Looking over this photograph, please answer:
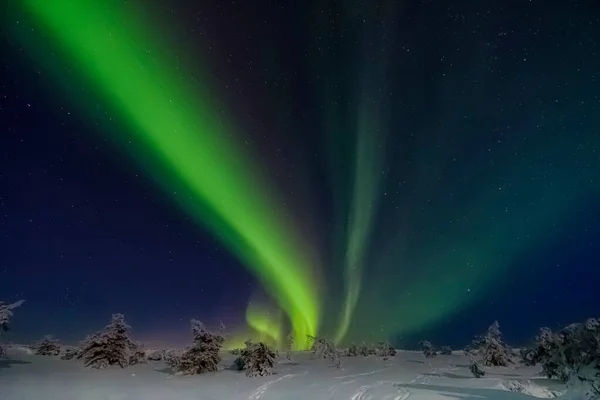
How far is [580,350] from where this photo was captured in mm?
10312

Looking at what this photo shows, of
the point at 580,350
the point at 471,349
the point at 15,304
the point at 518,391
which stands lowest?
the point at 518,391

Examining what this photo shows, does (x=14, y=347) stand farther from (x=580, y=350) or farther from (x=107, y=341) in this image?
(x=580, y=350)

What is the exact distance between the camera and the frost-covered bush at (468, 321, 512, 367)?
16.7 m

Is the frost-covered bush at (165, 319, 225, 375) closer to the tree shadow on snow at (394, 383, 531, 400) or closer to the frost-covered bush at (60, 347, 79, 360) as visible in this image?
the frost-covered bush at (60, 347, 79, 360)

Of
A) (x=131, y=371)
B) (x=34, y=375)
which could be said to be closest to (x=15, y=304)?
(x=34, y=375)

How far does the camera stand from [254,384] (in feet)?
39.0

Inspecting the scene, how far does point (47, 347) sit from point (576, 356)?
838 inches

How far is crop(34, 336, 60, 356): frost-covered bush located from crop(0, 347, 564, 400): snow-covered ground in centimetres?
180

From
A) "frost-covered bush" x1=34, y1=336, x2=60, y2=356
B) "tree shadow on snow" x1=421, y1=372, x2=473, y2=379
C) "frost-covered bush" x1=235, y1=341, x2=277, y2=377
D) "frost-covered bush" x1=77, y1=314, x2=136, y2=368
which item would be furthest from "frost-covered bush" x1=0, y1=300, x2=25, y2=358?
"tree shadow on snow" x1=421, y1=372, x2=473, y2=379

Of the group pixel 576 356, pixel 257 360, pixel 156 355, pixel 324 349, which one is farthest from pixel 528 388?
pixel 156 355

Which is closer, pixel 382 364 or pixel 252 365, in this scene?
pixel 252 365

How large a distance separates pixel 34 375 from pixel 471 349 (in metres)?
18.4

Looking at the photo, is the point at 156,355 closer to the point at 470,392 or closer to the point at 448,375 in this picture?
the point at 448,375

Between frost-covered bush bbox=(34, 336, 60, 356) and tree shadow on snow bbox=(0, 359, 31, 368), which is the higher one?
frost-covered bush bbox=(34, 336, 60, 356)
